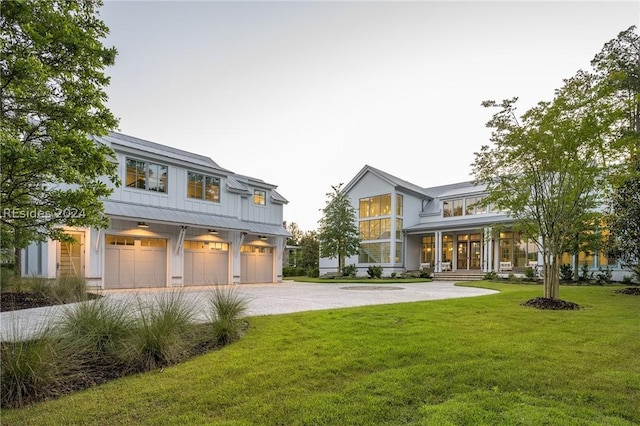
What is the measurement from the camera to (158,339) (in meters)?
4.77

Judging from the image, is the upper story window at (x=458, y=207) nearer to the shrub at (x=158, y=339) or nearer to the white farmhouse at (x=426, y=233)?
the white farmhouse at (x=426, y=233)

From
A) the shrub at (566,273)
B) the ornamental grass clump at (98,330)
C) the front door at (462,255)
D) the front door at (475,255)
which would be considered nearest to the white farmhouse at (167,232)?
the ornamental grass clump at (98,330)

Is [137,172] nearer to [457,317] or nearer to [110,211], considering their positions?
[110,211]

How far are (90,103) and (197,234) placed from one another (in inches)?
484

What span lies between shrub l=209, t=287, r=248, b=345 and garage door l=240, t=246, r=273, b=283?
14063 mm

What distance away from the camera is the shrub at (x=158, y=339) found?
15.3ft

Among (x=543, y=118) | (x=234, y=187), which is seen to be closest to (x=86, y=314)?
(x=543, y=118)

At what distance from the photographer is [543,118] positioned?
10.2m

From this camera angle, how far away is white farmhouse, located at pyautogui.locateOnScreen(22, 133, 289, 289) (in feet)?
48.2

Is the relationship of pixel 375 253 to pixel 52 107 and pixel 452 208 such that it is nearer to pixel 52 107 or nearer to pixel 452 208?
pixel 452 208

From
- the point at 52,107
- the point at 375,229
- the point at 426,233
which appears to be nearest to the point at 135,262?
the point at 52,107

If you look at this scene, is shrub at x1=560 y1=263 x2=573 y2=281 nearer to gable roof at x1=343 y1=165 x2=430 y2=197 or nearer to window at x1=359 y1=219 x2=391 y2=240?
window at x1=359 y1=219 x2=391 y2=240

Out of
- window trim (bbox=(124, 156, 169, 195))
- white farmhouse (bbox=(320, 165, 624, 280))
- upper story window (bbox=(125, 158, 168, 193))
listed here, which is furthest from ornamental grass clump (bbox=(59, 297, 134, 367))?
white farmhouse (bbox=(320, 165, 624, 280))

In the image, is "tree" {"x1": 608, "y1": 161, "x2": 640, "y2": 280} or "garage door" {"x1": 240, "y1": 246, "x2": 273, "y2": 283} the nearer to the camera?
"tree" {"x1": 608, "y1": 161, "x2": 640, "y2": 280}
